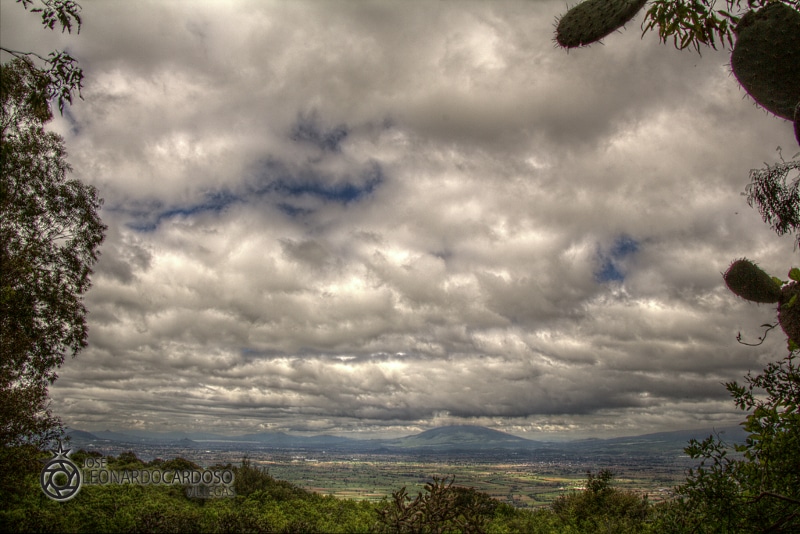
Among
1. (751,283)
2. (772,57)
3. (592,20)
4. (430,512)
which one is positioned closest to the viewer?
(772,57)

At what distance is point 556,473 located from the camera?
325 ft

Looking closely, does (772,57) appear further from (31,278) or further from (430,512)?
(31,278)

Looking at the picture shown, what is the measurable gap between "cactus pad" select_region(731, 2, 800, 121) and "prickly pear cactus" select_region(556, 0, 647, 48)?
4.13ft

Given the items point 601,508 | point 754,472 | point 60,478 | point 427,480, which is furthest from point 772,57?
point 601,508

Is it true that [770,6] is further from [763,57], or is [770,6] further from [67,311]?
[67,311]

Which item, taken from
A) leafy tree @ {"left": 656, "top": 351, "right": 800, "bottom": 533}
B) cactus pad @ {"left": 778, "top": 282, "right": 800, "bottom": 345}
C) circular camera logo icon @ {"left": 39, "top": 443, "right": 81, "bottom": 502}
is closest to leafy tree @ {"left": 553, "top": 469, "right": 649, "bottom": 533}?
leafy tree @ {"left": 656, "top": 351, "right": 800, "bottom": 533}

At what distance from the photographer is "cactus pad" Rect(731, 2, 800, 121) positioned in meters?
5.11

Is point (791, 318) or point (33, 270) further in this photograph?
point (33, 270)

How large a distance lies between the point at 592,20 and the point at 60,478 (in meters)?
18.1

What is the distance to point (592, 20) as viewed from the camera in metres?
5.49

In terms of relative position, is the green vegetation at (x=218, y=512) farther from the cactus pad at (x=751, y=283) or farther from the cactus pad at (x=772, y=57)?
the cactus pad at (x=772, y=57)

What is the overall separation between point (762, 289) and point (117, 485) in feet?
61.2

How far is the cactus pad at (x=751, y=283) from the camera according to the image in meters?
7.51

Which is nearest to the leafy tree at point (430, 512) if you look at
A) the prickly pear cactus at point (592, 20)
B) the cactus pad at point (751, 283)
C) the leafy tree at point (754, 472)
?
the leafy tree at point (754, 472)
